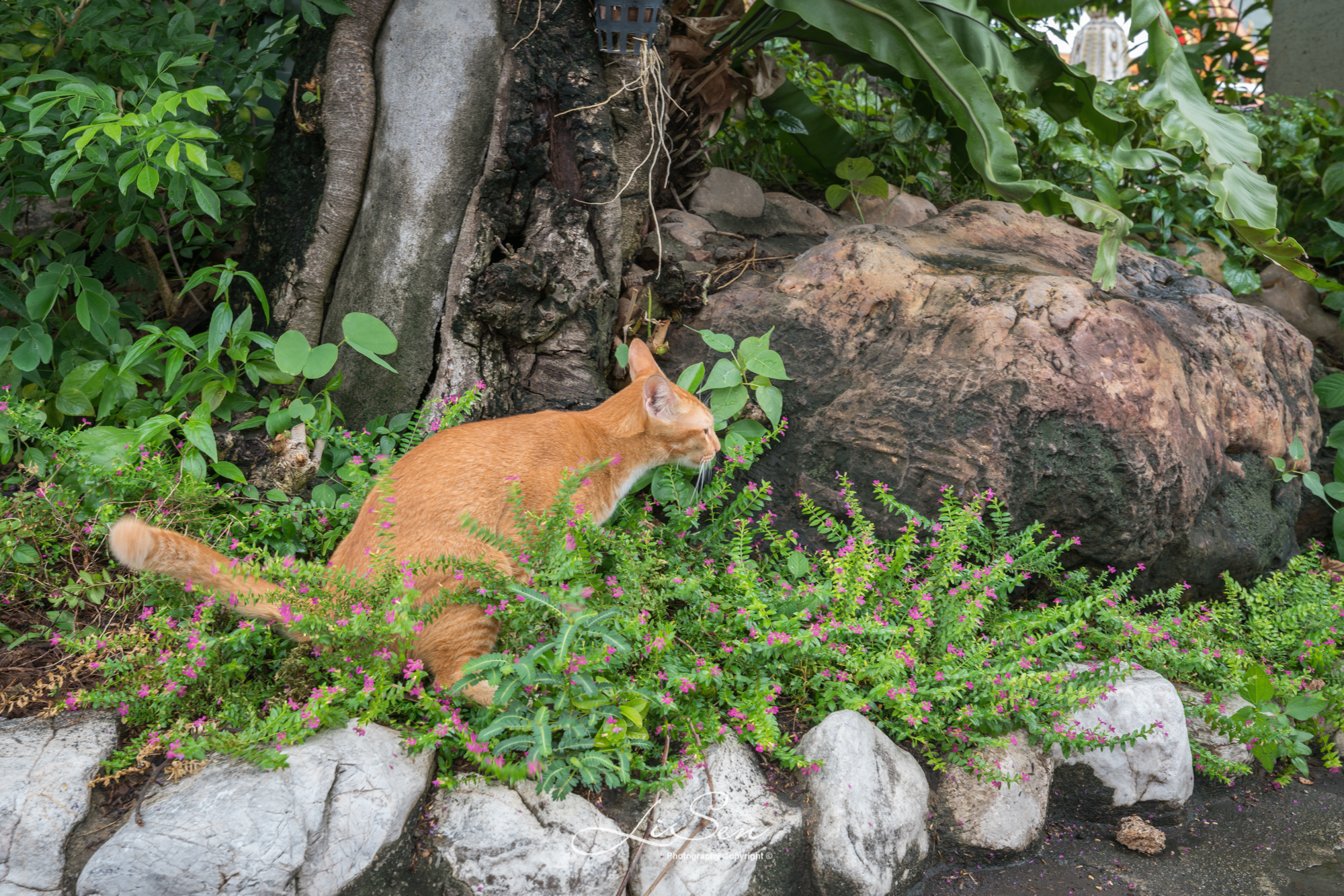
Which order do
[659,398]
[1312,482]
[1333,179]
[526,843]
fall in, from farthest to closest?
[1333,179] < [1312,482] < [659,398] < [526,843]

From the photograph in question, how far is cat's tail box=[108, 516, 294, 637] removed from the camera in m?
2.00

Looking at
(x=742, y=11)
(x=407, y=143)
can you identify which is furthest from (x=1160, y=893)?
(x=742, y=11)

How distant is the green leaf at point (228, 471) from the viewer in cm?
284

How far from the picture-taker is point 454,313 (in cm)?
323

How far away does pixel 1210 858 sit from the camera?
8.02ft

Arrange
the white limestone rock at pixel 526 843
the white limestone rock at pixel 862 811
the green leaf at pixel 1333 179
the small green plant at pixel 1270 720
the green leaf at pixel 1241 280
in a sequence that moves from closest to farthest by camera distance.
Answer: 1. the white limestone rock at pixel 526 843
2. the white limestone rock at pixel 862 811
3. the small green plant at pixel 1270 720
4. the green leaf at pixel 1241 280
5. the green leaf at pixel 1333 179

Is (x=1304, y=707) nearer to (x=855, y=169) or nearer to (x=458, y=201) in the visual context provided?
(x=855, y=169)

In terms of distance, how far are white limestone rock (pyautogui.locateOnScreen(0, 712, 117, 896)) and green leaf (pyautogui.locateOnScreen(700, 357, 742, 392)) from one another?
6.86 feet

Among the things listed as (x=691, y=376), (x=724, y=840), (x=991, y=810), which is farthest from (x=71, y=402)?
(x=991, y=810)

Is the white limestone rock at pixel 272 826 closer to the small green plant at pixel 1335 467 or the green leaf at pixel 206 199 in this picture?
the green leaf at pixel 206 199

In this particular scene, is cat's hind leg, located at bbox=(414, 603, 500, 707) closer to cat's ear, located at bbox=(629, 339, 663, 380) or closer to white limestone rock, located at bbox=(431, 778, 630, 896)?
white limestone rock, located at bbox=(431, 778, 630, 896)

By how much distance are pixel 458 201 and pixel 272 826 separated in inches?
90.1

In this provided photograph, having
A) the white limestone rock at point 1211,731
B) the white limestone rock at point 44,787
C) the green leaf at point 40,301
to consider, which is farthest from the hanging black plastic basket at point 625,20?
the white limestone rock at point 1211,731

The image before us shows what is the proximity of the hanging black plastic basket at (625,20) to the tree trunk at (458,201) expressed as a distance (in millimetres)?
95
